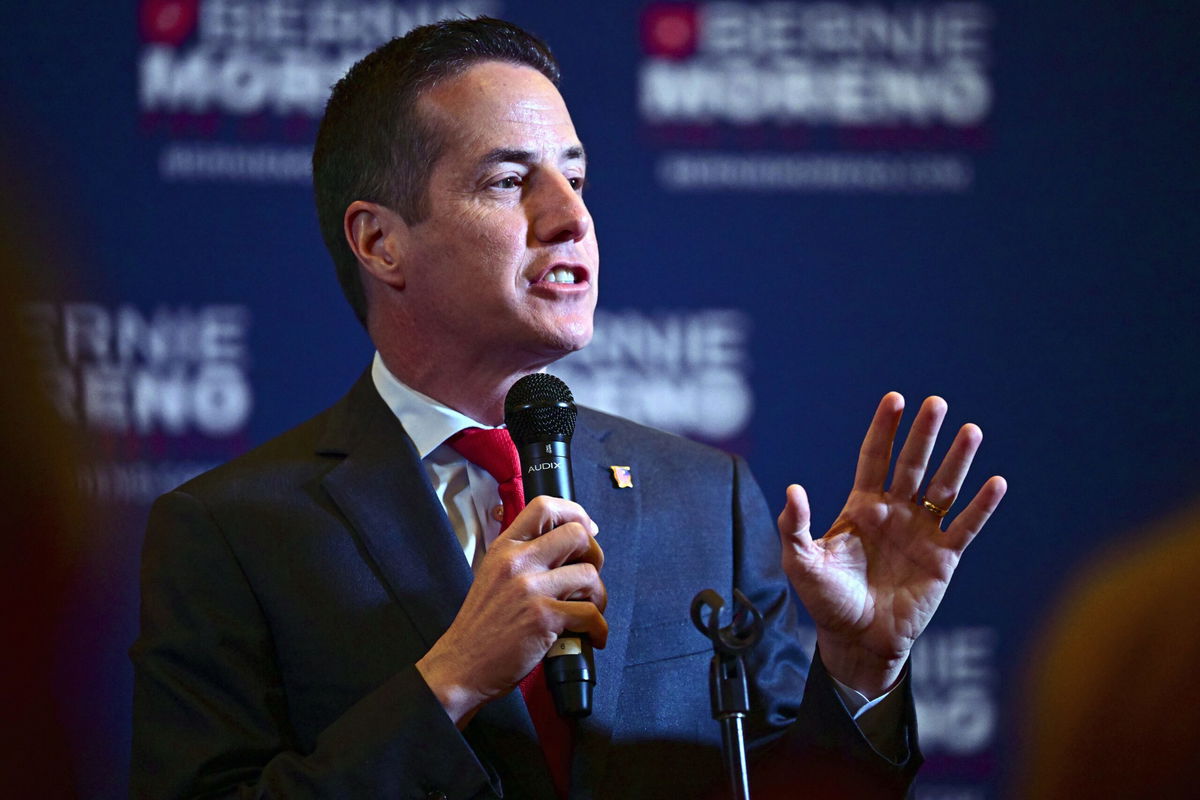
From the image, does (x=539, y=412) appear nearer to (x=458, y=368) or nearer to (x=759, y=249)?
(x=458, y=368)

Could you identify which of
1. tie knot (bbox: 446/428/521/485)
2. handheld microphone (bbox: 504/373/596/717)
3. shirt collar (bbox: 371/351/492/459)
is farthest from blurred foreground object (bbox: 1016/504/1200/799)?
shirt collar (bbox: 371/351/492/459)

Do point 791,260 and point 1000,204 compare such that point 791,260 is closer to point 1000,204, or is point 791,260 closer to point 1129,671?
point 1000,204

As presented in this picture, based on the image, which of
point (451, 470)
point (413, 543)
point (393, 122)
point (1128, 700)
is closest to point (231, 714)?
point (413, 543)

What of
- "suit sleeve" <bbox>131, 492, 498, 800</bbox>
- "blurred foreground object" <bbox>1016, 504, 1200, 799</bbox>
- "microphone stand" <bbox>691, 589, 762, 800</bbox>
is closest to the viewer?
"blurred foreground object" <bbox>1016, 504, 1200, 799</bbox>

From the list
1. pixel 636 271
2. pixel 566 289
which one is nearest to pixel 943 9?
pixel 636 271

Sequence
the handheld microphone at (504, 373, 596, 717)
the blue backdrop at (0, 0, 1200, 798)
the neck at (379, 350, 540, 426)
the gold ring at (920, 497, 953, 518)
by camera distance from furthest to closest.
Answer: the blue backdrop at (0, 0, 1200, 798) < the neck at (379, 350, 540, 426) < the gold ring at (920, 497, 953, 518) < the handheld microphone at (504, 373, 596, 717)

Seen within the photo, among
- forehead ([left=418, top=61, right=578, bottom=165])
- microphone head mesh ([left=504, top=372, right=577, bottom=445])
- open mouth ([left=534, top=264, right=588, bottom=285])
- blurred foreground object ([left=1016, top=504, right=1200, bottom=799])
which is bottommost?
microphone head mesh ([left=504, top=372, right=577, bottom=445])

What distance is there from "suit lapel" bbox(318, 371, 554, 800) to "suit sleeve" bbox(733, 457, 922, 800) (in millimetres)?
366

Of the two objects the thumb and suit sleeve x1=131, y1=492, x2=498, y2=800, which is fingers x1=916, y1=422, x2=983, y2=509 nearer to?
the thumb

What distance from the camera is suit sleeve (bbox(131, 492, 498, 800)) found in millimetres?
1708

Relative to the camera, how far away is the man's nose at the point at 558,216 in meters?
2.07

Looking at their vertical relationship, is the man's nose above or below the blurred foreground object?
above

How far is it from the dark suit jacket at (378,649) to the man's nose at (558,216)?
38 centimetres

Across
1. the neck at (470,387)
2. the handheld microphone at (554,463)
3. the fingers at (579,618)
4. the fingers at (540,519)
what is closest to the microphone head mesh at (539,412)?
the handheld microphone at (554,463)
